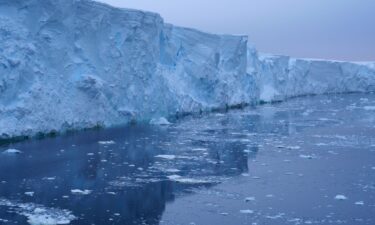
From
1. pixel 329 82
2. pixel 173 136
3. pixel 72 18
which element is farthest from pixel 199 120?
pixel 329 82

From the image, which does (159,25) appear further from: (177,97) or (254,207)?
(254,207)

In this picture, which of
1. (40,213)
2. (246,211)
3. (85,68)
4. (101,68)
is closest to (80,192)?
(40,213)

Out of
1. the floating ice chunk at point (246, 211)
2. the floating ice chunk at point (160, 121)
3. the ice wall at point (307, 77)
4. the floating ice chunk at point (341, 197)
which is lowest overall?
the floating ice chunk at point (160, 121)

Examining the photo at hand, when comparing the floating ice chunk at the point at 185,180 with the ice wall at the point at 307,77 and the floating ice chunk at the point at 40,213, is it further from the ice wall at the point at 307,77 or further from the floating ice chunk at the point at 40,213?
the ice wall at the point at 307,77

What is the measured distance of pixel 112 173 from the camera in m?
7.83

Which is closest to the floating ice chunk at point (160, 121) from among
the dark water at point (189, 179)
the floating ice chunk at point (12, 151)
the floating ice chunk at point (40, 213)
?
the dark water at point (189, 179)

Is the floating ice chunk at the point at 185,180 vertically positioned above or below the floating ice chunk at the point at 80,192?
above

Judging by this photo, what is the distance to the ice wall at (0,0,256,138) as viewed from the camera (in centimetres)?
1091

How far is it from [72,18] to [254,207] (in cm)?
870

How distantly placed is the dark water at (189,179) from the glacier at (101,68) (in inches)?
31.5

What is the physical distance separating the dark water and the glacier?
2.62 ft

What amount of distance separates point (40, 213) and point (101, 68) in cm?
891

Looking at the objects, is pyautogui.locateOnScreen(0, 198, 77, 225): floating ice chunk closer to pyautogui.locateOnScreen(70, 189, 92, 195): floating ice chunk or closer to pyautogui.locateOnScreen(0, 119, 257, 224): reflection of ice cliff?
pyautogui.locateOnScreen(0, 119, 257, 224): reflection of ice cliff

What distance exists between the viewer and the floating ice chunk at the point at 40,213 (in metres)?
5.11
